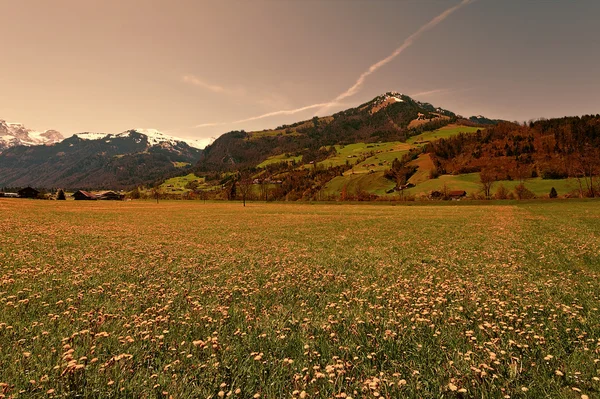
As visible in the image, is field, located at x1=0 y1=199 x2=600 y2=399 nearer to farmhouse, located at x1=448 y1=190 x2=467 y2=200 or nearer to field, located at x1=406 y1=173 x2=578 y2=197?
farmhouse, located at x1=448 y1=190 x2=467 y2=200

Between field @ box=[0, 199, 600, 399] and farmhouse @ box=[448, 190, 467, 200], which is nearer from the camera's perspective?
field @ box=[0, 199, 600, 399]

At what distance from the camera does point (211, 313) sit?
9.20 m

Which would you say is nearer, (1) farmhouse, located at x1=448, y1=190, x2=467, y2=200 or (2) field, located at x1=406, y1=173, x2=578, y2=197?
(2) field, located at x1=406, y1=173, x2=578, y2=197

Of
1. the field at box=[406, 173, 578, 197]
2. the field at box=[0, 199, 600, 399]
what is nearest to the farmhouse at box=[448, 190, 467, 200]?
the field at box=[406, 173, 578, 197]

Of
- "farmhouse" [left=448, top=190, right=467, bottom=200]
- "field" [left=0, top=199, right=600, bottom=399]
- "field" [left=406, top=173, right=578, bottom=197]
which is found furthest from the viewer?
"farmhouse" [left=448, top=190, right=467, bottom=200]

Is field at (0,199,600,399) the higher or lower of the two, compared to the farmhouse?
higher

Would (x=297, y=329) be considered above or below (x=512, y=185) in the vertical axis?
below

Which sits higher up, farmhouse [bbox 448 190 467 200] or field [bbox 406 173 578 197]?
field [bbox 406 173 578 197]

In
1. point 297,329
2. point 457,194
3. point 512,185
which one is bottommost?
point 457,194

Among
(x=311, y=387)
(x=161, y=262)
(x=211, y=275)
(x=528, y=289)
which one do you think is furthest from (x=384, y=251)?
(x=311, y=387)

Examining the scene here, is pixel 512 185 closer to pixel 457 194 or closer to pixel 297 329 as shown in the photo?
pixel 457 194

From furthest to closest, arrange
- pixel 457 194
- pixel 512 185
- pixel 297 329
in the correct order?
pixel 457 194
pixel 512 185
pixel 297 329

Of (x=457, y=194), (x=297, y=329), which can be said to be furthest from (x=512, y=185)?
(x=297, y=329)

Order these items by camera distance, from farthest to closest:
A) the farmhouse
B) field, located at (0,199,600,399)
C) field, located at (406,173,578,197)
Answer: the farmhouse < field, located at (406,173,578,197) < field, located at (0,199,600,399)
